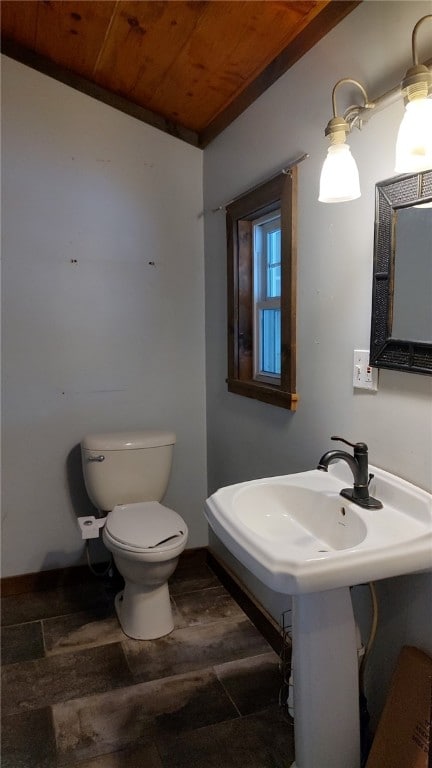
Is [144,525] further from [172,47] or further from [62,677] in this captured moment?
[172,47]

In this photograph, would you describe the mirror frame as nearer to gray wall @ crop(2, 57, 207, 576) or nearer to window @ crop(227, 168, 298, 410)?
window @ crop(227, 168, 298, 410)

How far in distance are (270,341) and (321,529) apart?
1.03 m

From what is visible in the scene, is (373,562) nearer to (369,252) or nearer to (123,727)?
(369,252)

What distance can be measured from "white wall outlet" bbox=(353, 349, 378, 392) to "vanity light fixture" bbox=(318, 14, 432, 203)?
17.2 inches

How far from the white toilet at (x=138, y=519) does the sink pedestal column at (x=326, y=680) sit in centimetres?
78

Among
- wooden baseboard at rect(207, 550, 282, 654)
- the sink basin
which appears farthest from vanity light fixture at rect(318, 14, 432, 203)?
wooden baseboard at rect(207, 550, 282, 654)

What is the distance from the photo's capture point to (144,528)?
6.60ft

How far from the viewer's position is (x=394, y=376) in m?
1.31

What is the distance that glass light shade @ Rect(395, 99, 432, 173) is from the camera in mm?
1007

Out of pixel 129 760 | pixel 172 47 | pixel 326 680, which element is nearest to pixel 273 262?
pixel 172 47

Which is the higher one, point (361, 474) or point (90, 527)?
point (361, 474)

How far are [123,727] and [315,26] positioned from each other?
2343 millimetres

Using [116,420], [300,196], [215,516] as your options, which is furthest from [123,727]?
[300,196]

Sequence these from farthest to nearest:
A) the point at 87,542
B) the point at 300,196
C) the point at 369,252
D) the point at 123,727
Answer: the point at 87,542 < the point at 300,196 < the point at 123,727 < the point at 369,252
